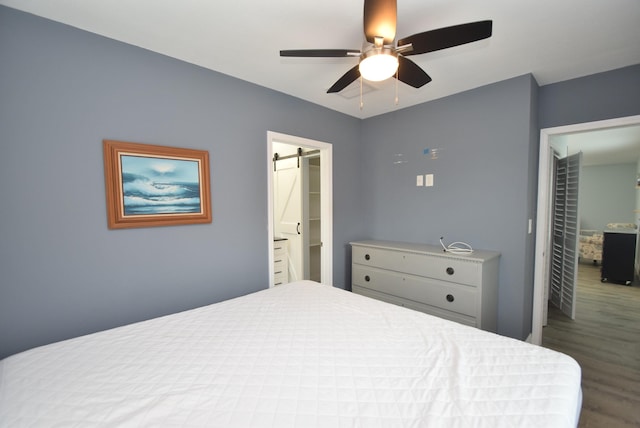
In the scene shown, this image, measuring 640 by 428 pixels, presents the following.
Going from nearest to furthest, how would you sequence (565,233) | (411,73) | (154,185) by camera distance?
(411,73) → (154,185) → (565,233)

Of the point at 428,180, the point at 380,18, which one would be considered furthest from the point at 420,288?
the point at 380,18

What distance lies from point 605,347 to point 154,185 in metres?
4.36

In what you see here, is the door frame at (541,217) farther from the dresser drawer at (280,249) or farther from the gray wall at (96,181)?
the dresser drawer at (280,249)

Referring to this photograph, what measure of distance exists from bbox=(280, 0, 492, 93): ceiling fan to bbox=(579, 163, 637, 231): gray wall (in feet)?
23.7

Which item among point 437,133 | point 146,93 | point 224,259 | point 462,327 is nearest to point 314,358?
point 462,327

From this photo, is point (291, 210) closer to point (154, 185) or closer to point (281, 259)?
point (281, 259)

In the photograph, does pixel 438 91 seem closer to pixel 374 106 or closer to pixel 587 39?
pixel 374 106

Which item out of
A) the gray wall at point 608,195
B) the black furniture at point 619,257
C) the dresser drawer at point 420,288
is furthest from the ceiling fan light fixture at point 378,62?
the gray wall at point 608,195

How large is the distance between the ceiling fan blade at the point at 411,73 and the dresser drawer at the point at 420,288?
1723mm

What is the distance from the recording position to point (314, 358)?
1247 millimetres

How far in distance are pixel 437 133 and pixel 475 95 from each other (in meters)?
0.47

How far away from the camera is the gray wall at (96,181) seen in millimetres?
1506

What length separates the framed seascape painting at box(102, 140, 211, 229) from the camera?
70.2 inches

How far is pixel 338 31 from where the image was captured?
173 cm
